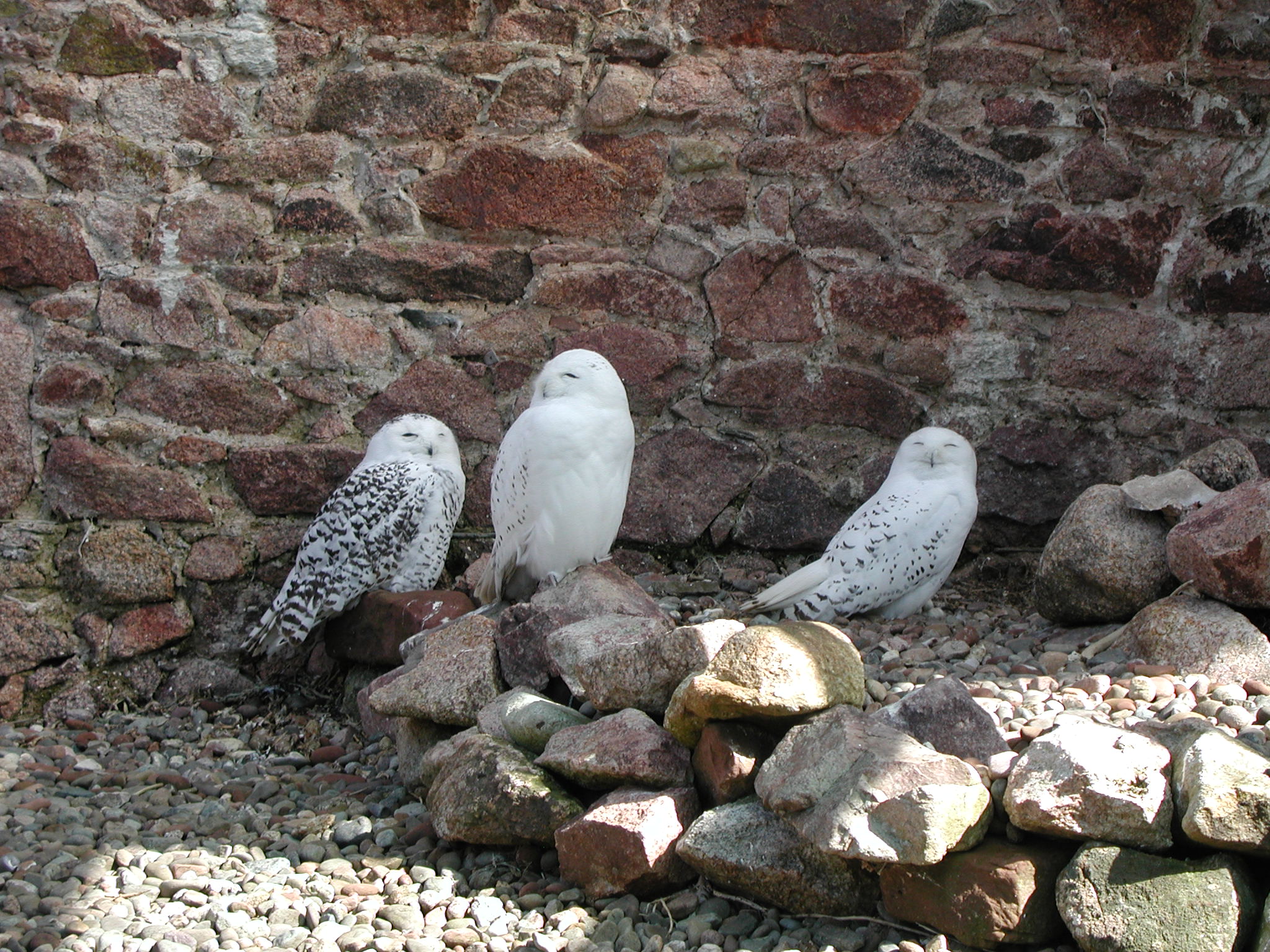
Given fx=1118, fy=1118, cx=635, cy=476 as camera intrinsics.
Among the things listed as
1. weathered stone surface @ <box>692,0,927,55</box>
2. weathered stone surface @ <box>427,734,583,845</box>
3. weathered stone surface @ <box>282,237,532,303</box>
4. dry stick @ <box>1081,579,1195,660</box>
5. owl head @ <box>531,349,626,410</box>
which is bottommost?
weathered stone surface @ <box>427,734,583,845</box>

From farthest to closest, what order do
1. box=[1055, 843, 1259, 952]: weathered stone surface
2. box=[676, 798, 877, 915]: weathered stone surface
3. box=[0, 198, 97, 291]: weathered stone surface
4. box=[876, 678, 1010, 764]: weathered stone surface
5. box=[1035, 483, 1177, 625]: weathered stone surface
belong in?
box=[0, 198, 97, 291]: weathered stone surface < box=[1035, 483, 1177, 625]: weathered stone surface < box=[876, 678, 1010, 764]: weathered stone surface < box=[676, 798, 877, 915]: weathered stone surface < box=[1055, 843, 1259, 952]: weathered stone surface

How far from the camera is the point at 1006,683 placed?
2418 mm

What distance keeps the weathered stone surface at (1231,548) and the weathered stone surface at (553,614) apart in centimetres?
124

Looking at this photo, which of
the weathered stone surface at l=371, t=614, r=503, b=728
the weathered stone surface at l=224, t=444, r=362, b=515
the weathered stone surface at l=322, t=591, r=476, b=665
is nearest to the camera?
the weathered stone surface at l=371, t=614, r=503, b=728

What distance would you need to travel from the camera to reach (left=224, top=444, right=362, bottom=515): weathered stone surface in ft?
11.8

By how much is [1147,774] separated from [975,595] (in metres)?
1.88

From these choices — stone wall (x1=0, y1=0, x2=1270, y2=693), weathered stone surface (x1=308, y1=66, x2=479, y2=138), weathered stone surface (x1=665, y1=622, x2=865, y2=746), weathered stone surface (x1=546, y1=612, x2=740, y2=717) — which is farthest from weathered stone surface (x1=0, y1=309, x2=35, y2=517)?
weathered stone surface (x1=665, y1=622, x2=865, y2=746)

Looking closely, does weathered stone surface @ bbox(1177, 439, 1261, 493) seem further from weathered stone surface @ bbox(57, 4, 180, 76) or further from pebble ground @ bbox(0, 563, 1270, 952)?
weathered stone surface @ bbox(57, 4, 180, 76)

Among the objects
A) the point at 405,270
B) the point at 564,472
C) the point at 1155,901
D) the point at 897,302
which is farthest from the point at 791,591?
the point at 405,270

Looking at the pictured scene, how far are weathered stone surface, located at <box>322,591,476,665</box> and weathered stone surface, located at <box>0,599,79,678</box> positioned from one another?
0.80 metres

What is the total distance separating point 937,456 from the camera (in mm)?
3404

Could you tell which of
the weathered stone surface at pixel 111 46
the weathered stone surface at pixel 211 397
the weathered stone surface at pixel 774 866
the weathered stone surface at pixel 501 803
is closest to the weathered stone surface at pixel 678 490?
the weathered stone surface at pixel 211 397

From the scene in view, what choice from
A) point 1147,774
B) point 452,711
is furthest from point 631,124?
point 1147,774

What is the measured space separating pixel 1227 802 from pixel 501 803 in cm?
129
